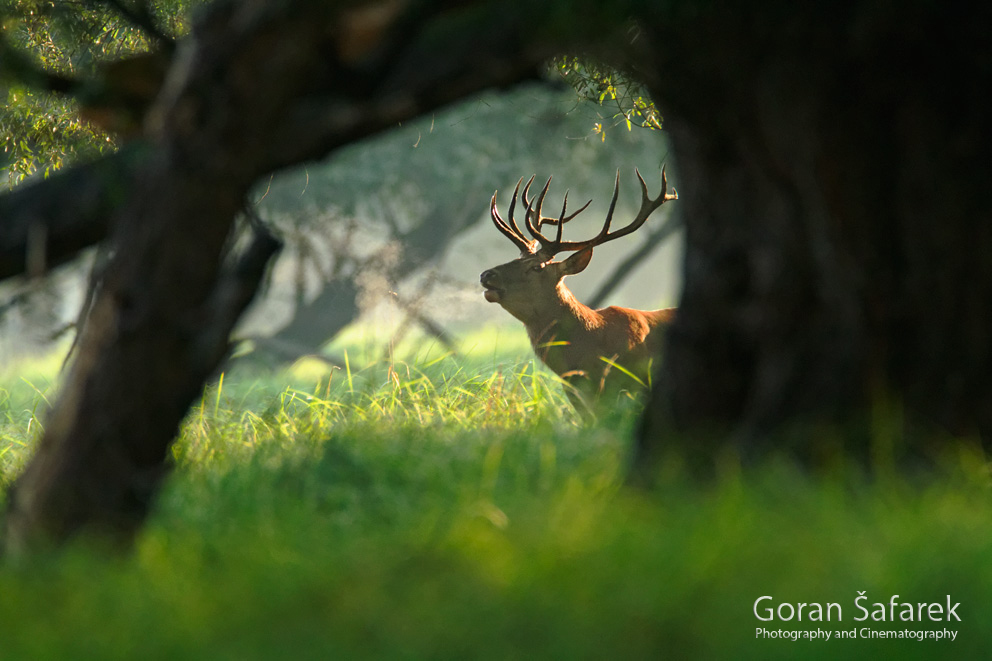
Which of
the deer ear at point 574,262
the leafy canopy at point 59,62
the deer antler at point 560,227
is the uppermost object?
the leafy canopy at point 59,62

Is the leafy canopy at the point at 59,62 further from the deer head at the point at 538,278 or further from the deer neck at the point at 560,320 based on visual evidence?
the deer neck at the point at 560,320

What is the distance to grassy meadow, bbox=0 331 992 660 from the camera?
7.11ft

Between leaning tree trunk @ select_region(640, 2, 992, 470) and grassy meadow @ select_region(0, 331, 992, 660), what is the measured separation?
28 centimetres

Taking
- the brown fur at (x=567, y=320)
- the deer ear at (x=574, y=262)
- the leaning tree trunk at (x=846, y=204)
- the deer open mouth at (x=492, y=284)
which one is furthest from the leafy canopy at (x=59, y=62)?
the leaning tree trunk at (x=846, y=204)

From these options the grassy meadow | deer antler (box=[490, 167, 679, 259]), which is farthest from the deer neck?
the grassy meadow

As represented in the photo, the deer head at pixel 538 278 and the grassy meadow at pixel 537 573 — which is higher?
the deer head at pixel 538 278

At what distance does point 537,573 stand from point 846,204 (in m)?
Result: 1.54

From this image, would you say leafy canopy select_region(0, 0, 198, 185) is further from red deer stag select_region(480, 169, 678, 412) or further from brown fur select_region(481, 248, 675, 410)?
brown fur select_region(481, 248, 675, 410)

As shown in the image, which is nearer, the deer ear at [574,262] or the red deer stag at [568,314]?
the red deer stag at [568,314]

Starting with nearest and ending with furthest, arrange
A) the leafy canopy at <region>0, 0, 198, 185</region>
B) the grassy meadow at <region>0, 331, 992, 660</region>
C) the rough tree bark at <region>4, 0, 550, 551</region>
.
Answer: the grassy meadow at <region>0, 331, 992, 660</region>
the rough tree bark at <region>4, 0, 550, 551</region>
the leafy canopy at <region>0, 0, 198, 185</region>

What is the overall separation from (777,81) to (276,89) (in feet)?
4.88

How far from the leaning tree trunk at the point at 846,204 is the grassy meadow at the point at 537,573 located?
0.90 ft

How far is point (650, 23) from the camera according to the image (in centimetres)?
318

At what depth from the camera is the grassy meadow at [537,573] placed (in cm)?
217
